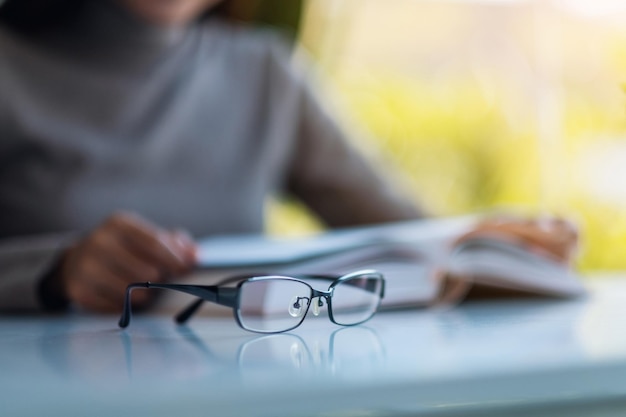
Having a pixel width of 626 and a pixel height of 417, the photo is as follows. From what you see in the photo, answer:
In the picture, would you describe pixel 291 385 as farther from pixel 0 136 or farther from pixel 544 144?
pixel 544 144

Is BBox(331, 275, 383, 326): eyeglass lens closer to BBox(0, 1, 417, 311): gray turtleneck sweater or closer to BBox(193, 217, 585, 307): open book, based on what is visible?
BBox(193, 217, 585, 307): open book

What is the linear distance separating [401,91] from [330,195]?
1.71 meters

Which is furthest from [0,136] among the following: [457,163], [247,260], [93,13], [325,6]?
[457,163]

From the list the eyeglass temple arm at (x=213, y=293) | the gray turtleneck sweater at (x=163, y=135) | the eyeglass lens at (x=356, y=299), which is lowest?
the eyeglass temple arm at (x=213, y=293)

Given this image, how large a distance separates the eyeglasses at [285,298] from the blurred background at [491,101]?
161 cm

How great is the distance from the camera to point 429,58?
134 inches

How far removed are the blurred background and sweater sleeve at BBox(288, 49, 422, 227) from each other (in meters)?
0.87

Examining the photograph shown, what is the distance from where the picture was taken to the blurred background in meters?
2.44

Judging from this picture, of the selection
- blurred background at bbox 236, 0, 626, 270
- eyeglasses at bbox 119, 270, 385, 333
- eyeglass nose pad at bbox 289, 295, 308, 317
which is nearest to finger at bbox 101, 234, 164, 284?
eyeglasses at bbox 119, 270, 385, 333

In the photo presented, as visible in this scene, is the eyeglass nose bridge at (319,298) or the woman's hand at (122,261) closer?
the eyeglass nose bridge at (319,298)

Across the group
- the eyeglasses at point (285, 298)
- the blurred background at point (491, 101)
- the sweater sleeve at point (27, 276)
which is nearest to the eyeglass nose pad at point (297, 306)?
the eyeglasses at point (285, 298)

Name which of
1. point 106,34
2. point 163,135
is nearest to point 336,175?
point 163,135

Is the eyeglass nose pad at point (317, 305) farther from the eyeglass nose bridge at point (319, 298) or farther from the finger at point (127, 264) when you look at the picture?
the finger at point (127, 264)

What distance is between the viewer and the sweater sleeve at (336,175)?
1.20m
